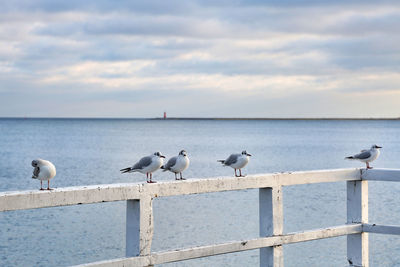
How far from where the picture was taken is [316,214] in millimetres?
28531

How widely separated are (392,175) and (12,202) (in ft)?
11.2

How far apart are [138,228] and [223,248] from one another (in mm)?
754

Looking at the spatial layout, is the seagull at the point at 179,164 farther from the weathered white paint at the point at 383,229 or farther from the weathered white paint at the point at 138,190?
the weathered white paint at the point at 383,229

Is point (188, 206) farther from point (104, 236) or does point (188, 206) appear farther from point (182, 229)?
point (104, 236)

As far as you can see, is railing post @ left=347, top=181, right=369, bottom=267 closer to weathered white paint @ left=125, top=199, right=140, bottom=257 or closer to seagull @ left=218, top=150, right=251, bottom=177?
seagull @ left=218, top=150, right=251, bottom=177

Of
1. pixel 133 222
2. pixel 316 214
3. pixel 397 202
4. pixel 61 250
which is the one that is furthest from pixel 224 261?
pixel 397 202

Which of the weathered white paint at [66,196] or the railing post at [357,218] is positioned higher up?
the weathered white paint at [66,196]

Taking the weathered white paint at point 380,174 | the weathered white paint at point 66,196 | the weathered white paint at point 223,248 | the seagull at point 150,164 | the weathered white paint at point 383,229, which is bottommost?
the weathered white paint at point 223,248

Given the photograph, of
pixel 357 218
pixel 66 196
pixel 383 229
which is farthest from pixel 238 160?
pixel 66 196

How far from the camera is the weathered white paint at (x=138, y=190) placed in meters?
3.76

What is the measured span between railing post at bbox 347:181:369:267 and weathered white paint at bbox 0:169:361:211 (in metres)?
0.29

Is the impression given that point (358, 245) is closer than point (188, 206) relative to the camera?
Yes

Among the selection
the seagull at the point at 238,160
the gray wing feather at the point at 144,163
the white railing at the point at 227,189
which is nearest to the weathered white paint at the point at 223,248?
the white railing at the point at 227,189

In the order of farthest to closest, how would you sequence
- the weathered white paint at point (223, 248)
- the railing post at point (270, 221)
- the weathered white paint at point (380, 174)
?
the weathered white paint at point (380, 174), the railing post at point (270, 221), the weathered white paint at point (223, 248)
